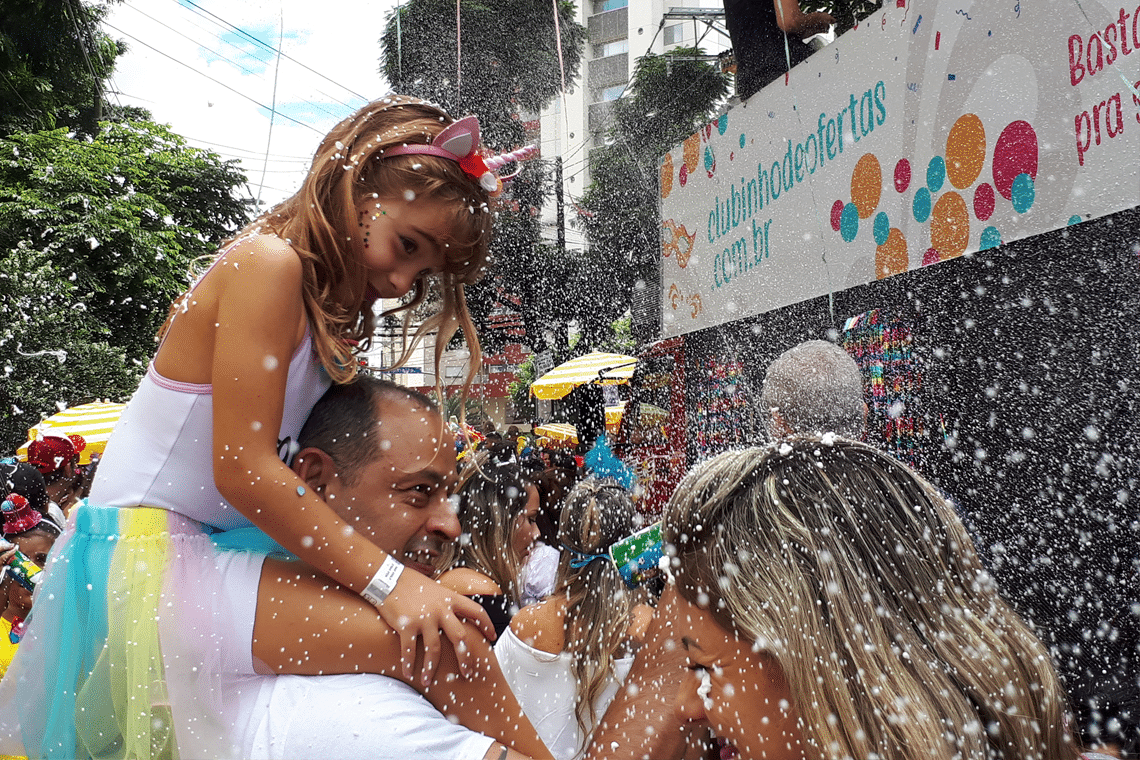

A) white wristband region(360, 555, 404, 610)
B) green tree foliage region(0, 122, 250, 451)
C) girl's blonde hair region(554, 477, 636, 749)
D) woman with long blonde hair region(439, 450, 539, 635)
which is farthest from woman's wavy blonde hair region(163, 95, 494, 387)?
green tree foliage region(0, 122, 250, 451)

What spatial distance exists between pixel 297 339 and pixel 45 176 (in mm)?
11166

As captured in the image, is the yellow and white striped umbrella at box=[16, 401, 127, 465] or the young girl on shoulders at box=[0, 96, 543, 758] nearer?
the young girl on shoulders at box=[0, 96, 543, 758]

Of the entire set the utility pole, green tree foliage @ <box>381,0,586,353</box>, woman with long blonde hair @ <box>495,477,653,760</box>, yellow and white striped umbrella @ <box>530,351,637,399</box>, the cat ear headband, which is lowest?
woman with long blonde hair @ <box>495,477,653,760</box>

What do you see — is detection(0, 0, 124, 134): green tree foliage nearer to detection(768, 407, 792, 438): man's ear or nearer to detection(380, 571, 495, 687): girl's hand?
detection(768, 407, 792, 438): man's ear

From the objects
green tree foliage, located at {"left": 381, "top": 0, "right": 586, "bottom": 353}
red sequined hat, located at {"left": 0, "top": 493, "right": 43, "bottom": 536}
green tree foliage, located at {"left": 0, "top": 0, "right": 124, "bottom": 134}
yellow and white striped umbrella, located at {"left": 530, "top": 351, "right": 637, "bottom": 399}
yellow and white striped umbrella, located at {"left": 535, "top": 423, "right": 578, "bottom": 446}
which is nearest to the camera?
red sequined hat, located at {"left": 0, "top": 493, "right": 43, "bottom": 536}

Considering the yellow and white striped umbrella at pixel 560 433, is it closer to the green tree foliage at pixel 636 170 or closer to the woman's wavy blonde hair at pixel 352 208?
the green tree foliage at pixel 636 170

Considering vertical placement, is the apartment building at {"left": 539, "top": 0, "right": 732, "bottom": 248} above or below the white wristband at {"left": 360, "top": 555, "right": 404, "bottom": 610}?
above

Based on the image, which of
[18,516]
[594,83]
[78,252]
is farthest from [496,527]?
[594,83]

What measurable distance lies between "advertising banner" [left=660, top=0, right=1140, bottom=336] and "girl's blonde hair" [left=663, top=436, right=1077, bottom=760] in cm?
150

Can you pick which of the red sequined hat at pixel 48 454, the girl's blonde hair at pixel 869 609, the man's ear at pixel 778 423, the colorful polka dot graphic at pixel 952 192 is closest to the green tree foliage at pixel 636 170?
the red sequined hat at pixel 48 454

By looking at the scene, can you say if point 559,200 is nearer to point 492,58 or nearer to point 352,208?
point 492,58

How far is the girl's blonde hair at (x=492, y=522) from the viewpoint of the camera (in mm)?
3121

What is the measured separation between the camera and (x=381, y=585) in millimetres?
1235

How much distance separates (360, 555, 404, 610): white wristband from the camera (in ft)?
4.05
